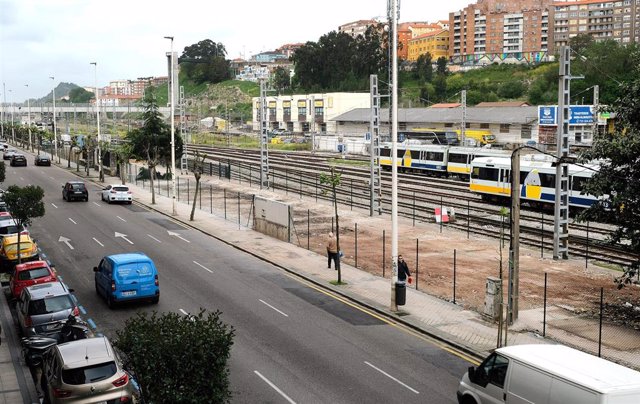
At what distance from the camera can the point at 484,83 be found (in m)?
140

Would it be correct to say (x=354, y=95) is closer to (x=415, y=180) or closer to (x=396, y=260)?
(x=415, y=180)

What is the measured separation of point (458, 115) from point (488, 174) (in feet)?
186

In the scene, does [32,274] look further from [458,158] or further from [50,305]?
[458,158]

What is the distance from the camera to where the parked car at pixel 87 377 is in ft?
43.8

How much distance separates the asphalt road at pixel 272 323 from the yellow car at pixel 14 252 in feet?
4.17

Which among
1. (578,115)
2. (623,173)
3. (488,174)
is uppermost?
(578,115)

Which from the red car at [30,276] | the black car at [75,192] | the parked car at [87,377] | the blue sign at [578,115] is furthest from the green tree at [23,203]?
the blue sign at [578,115]

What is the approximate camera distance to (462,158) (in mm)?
64062

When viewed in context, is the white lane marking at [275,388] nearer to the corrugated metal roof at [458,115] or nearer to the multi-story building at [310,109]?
the corrugated metal roof at [458,115]

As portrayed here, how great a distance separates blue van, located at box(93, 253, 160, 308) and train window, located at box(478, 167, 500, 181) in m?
32.1

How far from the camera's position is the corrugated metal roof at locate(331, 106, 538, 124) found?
9338 cm

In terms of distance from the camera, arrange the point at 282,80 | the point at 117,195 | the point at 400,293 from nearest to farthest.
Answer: the point at 400,293
the point at 117,195
the point at 282,80

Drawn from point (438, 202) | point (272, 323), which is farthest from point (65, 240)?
point (438, 202)

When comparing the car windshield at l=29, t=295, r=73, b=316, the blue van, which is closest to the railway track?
the blue van
